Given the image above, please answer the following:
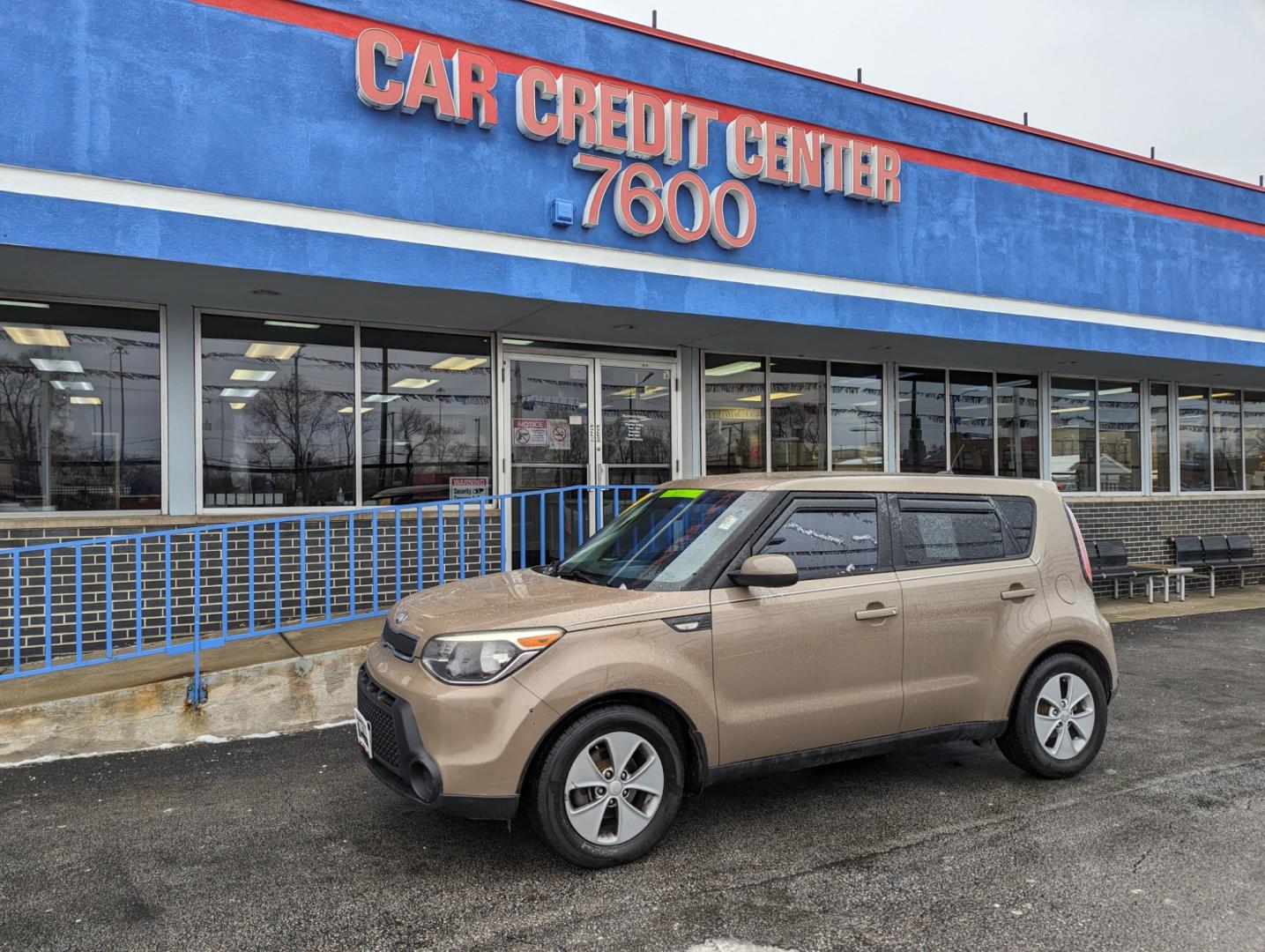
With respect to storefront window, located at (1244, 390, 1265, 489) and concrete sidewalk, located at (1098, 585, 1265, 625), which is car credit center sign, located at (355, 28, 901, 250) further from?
storefront window, located at (1244, 390, 1265, 489)

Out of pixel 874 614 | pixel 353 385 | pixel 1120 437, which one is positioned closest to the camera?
pixel 874 614

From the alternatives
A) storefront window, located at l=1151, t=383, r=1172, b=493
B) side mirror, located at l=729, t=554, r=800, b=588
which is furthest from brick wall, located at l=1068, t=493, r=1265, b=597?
side mirror, located at l=729, t=554, r=800, b=588

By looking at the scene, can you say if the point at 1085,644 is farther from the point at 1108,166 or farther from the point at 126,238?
the point at 1108,166

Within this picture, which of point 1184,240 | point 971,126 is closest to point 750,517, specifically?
point 971,126

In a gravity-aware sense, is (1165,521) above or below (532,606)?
below

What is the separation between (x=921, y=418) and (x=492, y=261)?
7295 millimetres

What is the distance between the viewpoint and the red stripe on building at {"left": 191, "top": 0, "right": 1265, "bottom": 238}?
733cm

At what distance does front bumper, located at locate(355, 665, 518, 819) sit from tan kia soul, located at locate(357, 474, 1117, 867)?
0.03 ft

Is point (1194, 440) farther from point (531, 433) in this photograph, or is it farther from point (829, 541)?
point (829, 541)

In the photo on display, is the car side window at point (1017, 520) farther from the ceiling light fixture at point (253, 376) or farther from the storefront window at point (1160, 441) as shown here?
the storefront window at point (1160, 441)

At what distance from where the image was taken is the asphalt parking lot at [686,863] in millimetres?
3295

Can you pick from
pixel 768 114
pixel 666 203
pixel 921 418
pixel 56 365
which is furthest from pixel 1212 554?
pixel 56 365

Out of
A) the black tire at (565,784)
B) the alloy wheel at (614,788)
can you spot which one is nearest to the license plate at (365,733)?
the black tire at (565,784)

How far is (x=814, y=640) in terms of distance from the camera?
13.9 ft
